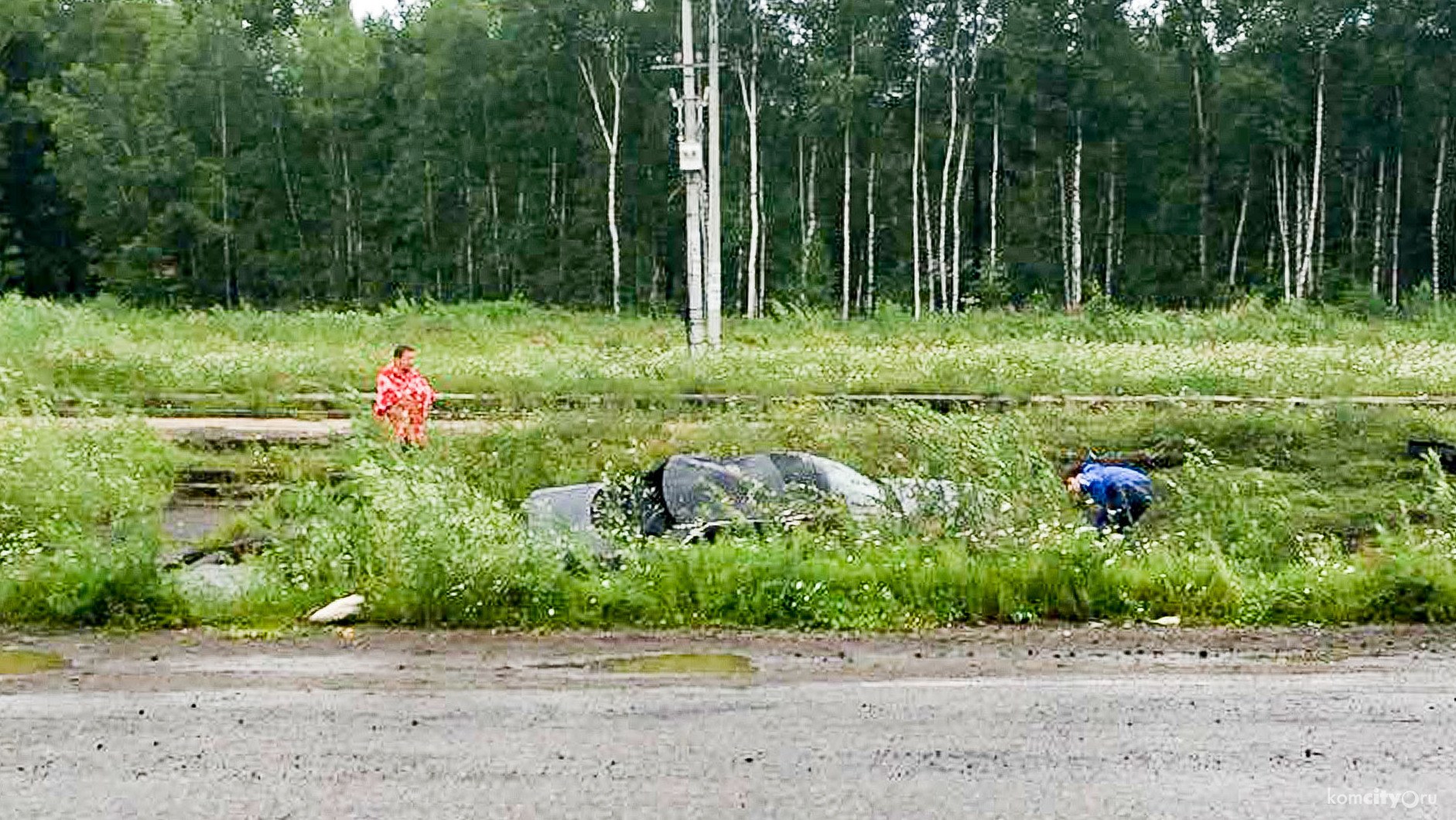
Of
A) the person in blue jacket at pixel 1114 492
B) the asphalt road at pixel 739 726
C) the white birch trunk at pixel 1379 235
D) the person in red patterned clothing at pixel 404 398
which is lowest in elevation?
the asphalt road at pixel 739 726

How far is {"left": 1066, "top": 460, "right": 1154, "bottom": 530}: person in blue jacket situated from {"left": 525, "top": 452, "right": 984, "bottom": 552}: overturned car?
1.67 meters

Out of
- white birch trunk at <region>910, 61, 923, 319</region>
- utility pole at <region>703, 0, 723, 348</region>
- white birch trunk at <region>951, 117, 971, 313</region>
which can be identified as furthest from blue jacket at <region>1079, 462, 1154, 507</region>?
white birch trunk at <region>951, 117, 971, 313</region>

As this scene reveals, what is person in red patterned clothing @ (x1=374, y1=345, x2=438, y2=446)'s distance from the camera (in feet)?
50.5

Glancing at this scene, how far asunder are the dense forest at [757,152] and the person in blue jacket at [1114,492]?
1488 inches

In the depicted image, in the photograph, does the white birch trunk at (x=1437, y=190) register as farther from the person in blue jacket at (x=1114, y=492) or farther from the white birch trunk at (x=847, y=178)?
the person in blue jacket at (x=1114, y=492)

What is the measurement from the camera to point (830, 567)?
9859mm

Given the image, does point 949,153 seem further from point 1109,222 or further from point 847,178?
point 1109,222

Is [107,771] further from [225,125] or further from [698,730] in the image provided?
[225,125]

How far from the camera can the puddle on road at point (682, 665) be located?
329 inches

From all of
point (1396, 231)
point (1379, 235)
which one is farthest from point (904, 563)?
point (1396, 231)

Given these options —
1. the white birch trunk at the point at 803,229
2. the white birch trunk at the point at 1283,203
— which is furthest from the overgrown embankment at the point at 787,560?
the white birch trunk at the point at 803,229

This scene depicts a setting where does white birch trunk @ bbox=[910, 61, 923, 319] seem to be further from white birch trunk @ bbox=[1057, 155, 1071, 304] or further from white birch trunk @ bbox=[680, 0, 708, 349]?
white birch trunk @ bbox=[680, 0, 708, 349]

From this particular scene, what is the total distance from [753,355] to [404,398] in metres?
11.6

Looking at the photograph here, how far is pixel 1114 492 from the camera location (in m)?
12.6
